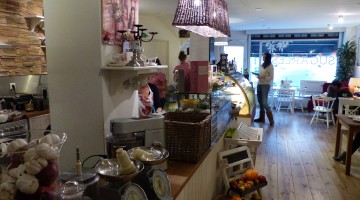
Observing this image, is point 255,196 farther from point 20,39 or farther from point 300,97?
point 300,97

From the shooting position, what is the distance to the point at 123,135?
5.35 feet

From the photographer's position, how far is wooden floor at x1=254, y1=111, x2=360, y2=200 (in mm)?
3336

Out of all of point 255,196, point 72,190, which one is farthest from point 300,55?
point 72,190

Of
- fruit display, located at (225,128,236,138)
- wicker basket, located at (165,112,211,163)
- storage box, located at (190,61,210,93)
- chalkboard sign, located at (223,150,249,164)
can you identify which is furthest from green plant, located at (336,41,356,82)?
wicker basket, located at (165,112,211,163)

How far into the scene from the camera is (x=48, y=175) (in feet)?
2.86

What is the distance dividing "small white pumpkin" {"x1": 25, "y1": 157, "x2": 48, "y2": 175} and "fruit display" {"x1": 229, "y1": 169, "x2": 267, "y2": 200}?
202 cm

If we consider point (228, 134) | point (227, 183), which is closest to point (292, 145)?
point (228, 134)

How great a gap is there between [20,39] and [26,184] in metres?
3.24

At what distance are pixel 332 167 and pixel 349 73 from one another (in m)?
5.15

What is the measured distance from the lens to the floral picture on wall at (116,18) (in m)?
1.74

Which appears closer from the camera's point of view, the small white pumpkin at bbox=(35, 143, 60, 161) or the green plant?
the small white pumpkin at bbox=(35, 143, 60, 161)

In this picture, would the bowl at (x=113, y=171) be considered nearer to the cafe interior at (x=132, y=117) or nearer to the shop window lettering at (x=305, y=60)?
the cafe interior at (x=132, y=117)

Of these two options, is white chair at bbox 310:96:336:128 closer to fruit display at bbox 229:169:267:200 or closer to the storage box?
fruit display at bbox 229:169:267:200

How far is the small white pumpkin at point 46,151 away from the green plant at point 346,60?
348 inches
